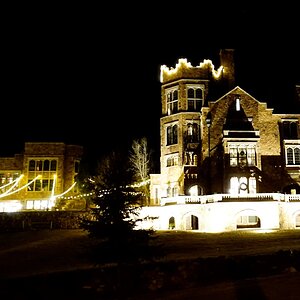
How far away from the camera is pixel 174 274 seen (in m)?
23.5

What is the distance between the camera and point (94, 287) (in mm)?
22234

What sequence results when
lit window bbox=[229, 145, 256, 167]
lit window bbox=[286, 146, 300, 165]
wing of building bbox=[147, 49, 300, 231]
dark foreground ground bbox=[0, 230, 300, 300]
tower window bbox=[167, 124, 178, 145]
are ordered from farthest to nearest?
tower window bbox=[167, 124, 178, 145] < lit window bbox=[286, 146, 300, 165] < lit window bbox=[229, 145, 256, 167] < wing of building bbox=[147, 49, 300, 231] < dark foreground ground bbox=[0, 230, 300, 300]

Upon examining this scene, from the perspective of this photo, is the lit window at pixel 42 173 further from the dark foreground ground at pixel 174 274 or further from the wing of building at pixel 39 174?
the dark foreground ground at pixel 174 274

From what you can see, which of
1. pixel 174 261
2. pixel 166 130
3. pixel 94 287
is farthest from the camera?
pixel 166 130

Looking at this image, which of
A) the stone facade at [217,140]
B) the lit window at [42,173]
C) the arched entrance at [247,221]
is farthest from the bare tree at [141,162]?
the arched entrance at [247,221]

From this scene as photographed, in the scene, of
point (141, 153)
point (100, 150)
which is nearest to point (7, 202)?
point (100, 150)

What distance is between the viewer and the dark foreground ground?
19.1 metres

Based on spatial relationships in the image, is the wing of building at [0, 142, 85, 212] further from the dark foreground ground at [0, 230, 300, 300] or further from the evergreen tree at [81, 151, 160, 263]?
the evergreen tree at [81, 151, 160, 263]

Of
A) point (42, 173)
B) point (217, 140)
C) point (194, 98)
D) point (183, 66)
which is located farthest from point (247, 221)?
point (42, 173)

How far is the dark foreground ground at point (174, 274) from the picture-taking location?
62.7ft

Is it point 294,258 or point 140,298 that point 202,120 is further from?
point 140,298

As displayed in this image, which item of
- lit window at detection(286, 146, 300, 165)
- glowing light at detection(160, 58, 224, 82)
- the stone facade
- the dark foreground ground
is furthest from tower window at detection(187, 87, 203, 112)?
the dark foreground ground

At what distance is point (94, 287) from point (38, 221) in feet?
81.2

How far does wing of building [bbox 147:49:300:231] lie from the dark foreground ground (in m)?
12.5
